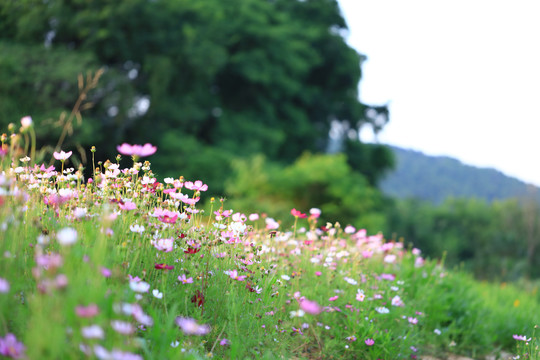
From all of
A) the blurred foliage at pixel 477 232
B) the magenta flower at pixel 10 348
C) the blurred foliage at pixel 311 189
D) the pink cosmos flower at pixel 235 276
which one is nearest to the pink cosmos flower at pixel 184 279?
the pink cosmos flower at pixel 235 276

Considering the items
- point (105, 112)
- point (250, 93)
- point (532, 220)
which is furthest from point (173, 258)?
point (532, 220)

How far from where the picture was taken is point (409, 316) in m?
3.71

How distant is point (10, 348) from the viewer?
1519 millimetres

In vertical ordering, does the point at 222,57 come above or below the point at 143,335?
above

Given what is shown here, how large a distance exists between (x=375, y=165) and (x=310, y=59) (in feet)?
19.4

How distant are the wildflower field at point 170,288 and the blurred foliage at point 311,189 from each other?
33.0ft

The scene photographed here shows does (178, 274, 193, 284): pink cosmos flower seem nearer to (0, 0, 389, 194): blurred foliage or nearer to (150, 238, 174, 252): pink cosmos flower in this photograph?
(150, 238, 174, 252): pink cosmos flower

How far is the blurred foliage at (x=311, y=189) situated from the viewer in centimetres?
1473

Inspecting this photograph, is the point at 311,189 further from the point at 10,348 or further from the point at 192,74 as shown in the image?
the point at 10,348

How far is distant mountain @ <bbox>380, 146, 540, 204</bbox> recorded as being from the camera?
32.5 meters

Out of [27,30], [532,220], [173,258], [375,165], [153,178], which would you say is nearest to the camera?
[173,258]

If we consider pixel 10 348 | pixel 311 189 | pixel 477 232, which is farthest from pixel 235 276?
pixel 477 232

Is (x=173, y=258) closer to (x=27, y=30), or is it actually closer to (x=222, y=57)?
(x=27, y=30)

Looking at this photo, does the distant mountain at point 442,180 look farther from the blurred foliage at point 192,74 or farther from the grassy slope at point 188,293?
the grassy slope at point 188,293
